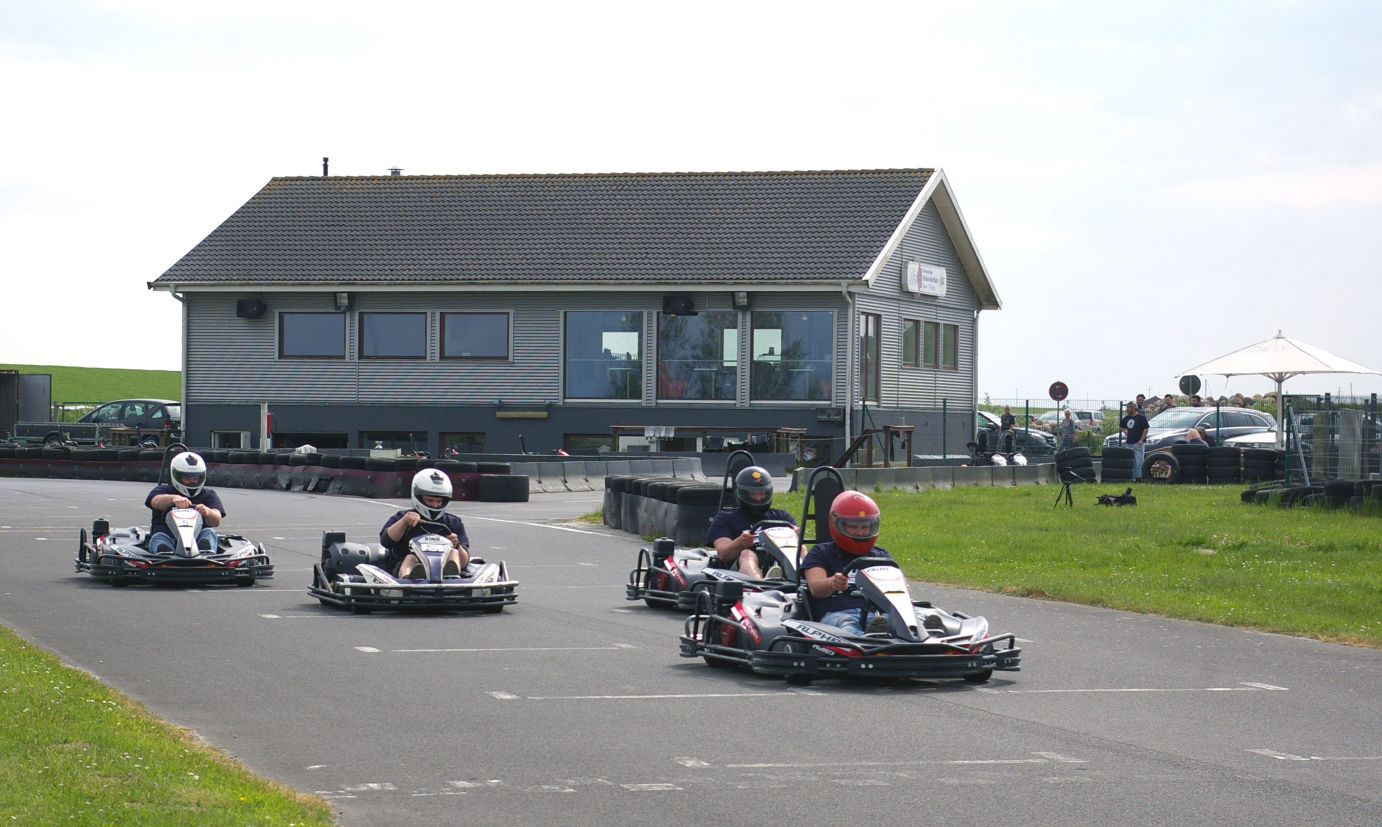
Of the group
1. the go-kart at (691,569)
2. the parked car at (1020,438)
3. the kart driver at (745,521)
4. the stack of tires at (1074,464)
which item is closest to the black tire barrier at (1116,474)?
the stack of tires at (1074,464)

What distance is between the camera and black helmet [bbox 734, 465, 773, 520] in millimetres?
13875

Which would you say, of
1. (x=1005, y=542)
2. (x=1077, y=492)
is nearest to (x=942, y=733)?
(x=1005, y=542)

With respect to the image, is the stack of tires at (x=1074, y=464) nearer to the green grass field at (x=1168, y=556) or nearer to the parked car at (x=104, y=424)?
the green grass field at (x=1168, y=556)

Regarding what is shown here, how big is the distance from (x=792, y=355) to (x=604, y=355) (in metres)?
4.45

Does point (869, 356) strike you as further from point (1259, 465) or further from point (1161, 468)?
point (1259, 465)

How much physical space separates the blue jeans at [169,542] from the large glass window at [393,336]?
2529 centimetres

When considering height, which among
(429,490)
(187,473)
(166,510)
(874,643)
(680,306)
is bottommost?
(874,643)

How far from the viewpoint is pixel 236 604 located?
48.1ft

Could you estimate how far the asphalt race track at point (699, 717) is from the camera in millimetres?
7059

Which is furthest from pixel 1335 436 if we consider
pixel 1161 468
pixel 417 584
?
pixel 417 584

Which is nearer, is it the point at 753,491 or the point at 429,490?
the point at 753,491

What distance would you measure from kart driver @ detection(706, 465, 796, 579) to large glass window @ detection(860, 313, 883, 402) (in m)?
25.1

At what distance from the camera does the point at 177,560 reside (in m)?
15.9

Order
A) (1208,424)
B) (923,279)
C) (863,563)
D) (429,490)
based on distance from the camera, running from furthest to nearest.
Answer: (1208,424) → (923,279) → (429,490) → (863,563)
